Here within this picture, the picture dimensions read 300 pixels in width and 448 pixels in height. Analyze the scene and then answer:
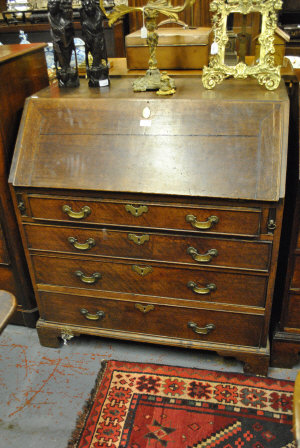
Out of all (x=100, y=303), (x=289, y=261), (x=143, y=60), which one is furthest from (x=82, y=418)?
(x=143, y=60)

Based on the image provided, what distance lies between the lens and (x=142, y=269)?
78.4 inches

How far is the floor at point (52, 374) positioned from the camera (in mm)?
1911

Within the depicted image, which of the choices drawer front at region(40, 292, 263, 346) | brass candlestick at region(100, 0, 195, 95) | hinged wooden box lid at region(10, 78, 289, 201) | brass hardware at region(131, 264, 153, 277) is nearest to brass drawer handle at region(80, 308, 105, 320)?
drawer front at region(40, 292, 263, 346)

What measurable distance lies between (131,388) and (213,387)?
1.35 ft

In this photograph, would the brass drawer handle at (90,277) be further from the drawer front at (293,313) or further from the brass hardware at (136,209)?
the drawer front at (293,313)

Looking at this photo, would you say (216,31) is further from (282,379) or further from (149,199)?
(282,379)

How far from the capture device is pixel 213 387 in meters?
2.06

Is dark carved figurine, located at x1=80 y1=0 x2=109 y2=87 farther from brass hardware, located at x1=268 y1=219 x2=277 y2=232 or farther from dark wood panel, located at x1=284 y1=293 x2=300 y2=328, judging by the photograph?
dark wood panel, located at x1=284 y1=293 x2=300 y2=328

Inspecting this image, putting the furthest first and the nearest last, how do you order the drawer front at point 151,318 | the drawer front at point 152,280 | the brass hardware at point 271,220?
the drawer front at point 151,318, the drawer front at point 152,280, the brass hardware at point 271,220

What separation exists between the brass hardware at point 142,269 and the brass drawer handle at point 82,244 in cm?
23

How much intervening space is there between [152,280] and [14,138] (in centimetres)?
98

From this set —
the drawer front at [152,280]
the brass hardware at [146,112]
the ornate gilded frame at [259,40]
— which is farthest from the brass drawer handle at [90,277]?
the ornate gilded frame at [259,40]

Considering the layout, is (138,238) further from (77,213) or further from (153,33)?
(153,33)

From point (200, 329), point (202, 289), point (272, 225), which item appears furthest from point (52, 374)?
point (272, 225)
